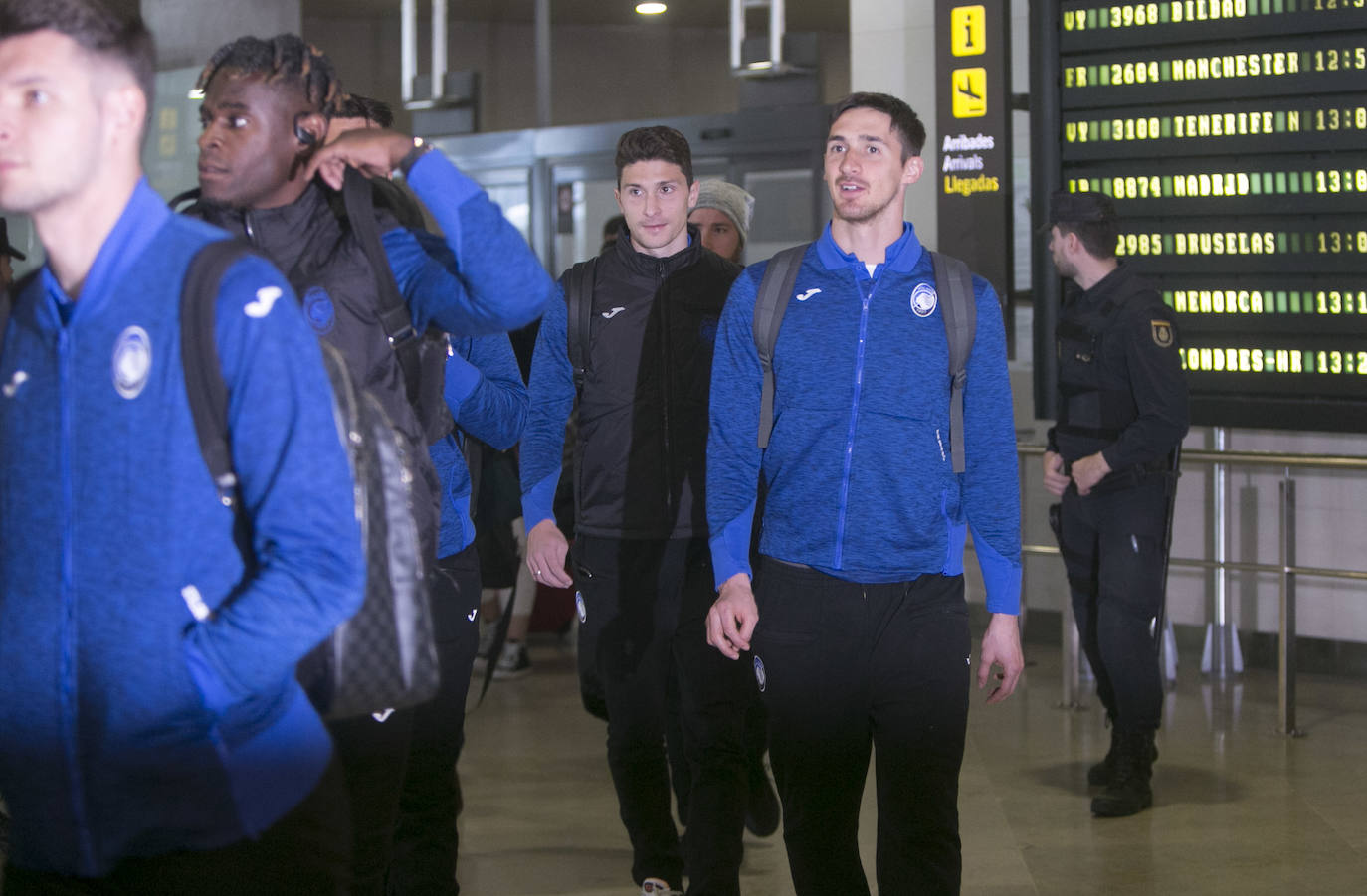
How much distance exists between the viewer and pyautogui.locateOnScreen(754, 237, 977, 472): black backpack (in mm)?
3291

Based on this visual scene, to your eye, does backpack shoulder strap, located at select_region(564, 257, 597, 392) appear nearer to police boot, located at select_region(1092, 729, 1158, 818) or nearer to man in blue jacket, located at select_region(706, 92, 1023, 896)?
man in blue jacket, located at select_region(706, 92, 1023, 896)

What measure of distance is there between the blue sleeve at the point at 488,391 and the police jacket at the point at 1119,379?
2.66 m

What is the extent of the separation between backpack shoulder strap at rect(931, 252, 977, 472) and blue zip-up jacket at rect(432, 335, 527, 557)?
0.91 metres

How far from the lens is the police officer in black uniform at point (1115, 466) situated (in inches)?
212

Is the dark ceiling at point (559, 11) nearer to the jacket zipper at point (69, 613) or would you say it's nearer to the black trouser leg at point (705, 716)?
the black trouser leg at point (705, 716)

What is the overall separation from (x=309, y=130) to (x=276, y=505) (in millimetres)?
945

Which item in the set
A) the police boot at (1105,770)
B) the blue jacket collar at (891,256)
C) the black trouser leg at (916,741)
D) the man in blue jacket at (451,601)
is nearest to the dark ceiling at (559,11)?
the police boot at (1105,770)

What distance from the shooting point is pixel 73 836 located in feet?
5.73

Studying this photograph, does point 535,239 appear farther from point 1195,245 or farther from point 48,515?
point 48,515

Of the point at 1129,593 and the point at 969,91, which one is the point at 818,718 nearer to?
the point at 1129,593

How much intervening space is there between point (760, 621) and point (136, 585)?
182 centimetres

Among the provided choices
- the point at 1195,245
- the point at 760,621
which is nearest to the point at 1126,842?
the point at 760,621

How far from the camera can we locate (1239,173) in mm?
6285

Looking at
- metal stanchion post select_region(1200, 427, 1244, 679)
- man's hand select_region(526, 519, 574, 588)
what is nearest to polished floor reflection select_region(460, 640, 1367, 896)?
metal stanchion post select_region(1200, 427, 1244, 679)
